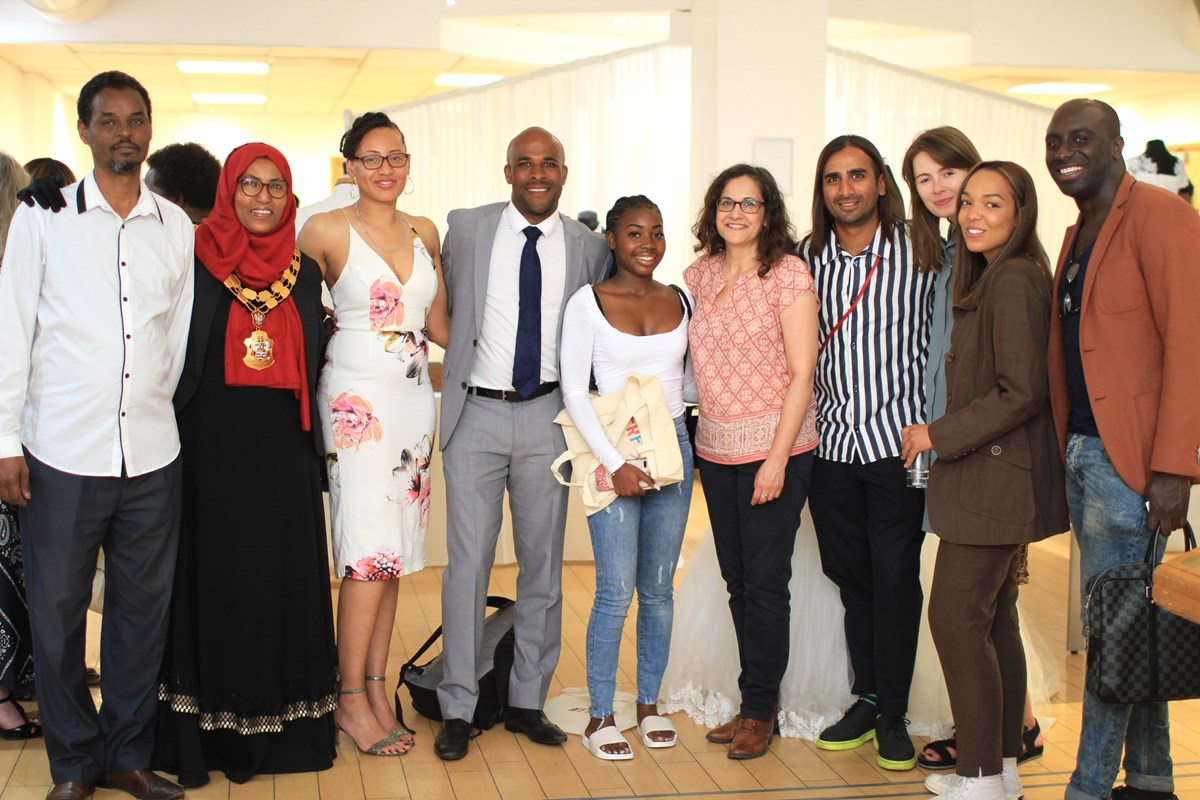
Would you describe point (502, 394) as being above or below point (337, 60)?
below

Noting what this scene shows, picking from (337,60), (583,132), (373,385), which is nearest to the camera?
(373,385)

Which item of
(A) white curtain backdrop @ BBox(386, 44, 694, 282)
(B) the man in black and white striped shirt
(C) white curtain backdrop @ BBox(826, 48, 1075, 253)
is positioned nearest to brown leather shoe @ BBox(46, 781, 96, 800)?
(B) the man in black and white striped shirt

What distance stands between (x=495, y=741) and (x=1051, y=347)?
2005 mm

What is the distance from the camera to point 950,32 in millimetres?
9562

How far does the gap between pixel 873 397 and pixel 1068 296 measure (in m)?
0.66

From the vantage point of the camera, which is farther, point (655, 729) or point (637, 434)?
point (655, 729)

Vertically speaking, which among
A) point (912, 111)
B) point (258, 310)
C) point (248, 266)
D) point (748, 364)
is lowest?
point (748, 364)

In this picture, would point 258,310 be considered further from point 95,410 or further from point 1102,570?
point 1102,570

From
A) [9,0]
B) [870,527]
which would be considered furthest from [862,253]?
[9,0]

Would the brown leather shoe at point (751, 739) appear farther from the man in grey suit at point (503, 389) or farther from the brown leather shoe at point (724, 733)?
the man in grey suit at point (503, 389)

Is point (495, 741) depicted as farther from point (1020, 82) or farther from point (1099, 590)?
point (1020, 82)

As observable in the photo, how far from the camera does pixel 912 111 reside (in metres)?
7.79

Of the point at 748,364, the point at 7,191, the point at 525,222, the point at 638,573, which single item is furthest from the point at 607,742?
the point at 7,191

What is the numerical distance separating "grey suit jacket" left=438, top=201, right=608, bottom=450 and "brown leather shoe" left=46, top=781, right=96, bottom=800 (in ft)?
4.28
